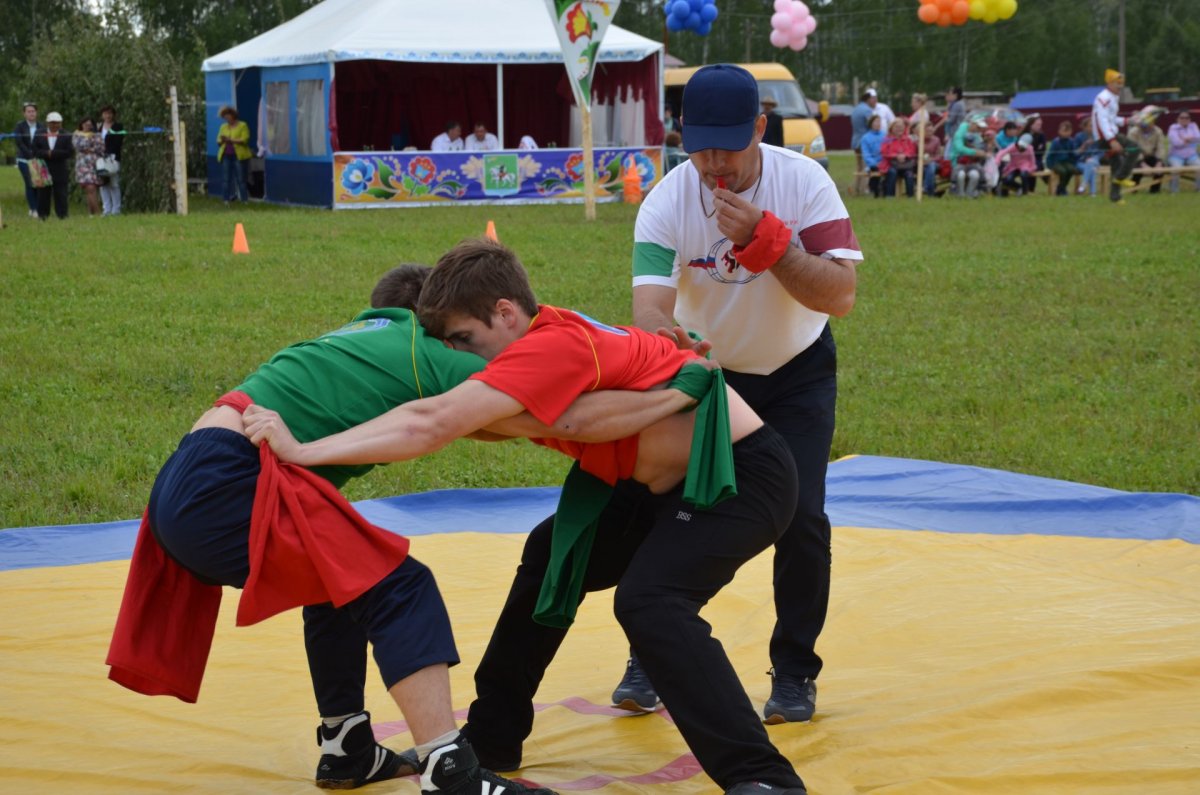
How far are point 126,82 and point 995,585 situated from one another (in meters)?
19.8

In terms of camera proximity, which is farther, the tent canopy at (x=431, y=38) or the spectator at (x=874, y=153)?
the spectator at (x=874, y=153)

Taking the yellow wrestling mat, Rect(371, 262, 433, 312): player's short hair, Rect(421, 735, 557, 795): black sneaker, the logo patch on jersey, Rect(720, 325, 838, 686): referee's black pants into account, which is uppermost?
Rect(371, 262, 433, 312): player's short hair

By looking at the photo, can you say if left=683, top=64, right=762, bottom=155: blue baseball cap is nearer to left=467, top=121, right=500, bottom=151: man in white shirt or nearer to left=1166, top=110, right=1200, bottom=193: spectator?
left=467, top=121, right=500, bottom=151: man in white shirt

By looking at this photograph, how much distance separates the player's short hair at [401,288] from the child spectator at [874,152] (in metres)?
20.1

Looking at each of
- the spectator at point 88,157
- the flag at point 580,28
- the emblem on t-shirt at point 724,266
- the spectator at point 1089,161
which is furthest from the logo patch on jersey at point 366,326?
the spectator at point 1089,161

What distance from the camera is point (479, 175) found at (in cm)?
2136

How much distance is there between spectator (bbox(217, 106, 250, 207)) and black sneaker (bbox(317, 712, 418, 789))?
1998cm

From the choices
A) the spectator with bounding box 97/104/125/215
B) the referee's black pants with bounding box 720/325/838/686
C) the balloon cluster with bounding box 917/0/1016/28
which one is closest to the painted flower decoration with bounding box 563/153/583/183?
the spectator with bounding box 97/104/125/215

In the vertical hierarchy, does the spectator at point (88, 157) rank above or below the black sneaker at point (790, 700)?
above

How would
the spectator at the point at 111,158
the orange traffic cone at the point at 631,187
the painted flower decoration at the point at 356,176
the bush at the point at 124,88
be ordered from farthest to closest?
1. the orange traffic cone at the point at 631,187
2. the painted flower decoration at the point at 356,176
3. the bush at the point at 124,88
4. the spectator at the point at 111,158

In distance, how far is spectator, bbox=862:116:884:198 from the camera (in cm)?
2291

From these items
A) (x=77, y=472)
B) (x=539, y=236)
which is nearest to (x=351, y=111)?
(x=539, y=236)

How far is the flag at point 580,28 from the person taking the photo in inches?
663

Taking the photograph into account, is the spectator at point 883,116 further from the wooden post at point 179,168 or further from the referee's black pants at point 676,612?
the referee's black pants at point 676,612
